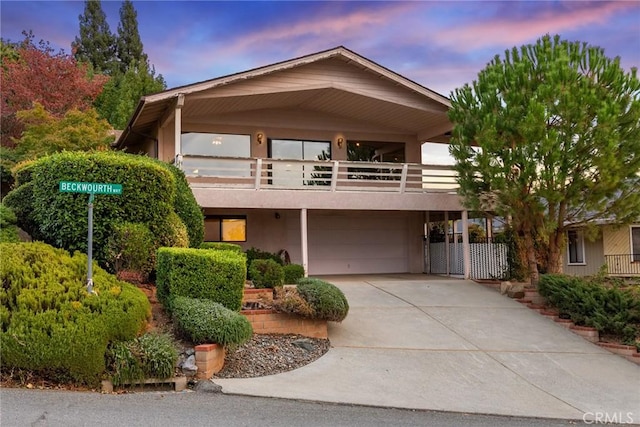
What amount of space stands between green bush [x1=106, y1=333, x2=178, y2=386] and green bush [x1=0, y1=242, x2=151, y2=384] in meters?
0.14

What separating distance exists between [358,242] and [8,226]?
11.6 metres

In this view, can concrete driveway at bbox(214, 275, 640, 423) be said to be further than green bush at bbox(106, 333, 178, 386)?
Yes

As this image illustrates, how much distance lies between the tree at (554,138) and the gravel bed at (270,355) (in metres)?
6.78

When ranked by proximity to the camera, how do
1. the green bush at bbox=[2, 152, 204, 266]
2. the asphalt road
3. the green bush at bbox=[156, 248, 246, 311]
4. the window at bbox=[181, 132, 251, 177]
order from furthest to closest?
the window at bbox=[181, 132, 251, 177] < the green bush at bbox=[2, 152, 204, 266] < the green bush at bbox=[156, 248, 246, 311] < the asphalt road

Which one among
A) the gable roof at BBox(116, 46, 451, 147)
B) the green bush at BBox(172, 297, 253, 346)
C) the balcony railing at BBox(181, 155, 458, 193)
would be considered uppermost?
the gable roof at BBox(116, 46, 451, 147)

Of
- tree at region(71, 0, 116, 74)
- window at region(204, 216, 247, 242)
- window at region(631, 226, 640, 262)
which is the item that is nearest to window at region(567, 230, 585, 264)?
window at region(631, 226, 640, 262)

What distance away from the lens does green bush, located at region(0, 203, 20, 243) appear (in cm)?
885

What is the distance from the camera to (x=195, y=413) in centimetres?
555

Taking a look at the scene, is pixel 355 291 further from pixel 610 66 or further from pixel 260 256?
pixel 610 66

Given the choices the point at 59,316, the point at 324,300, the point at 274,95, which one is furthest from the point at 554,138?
the point at 59,316

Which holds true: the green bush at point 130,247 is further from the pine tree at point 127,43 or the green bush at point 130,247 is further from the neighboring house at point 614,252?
the pine tree at point 127,43

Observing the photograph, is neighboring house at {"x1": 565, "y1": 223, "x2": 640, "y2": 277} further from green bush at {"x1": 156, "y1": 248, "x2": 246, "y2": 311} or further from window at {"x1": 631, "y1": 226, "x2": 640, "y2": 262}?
green bush at {"x1": 156, "y1": 248, "x2": 246, "y2": 311}

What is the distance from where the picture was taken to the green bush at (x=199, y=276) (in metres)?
8.01

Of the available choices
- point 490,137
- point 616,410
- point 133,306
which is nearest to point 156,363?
point 133,306
